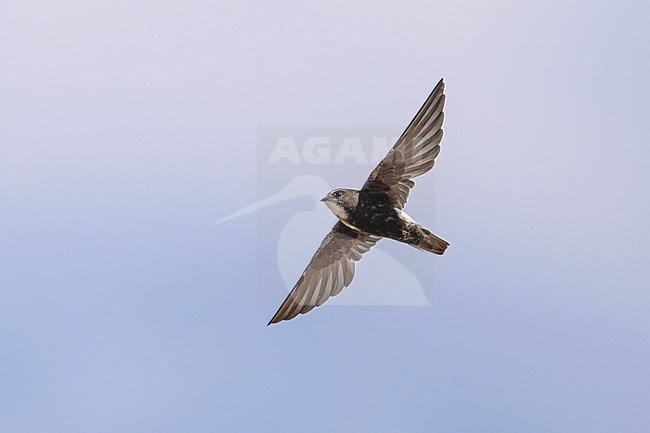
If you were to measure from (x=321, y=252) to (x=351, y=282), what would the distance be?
63cm

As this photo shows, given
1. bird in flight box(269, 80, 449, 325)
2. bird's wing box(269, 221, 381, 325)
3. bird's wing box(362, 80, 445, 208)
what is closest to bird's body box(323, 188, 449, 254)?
bird in flight box(269, 80, 449, 325)

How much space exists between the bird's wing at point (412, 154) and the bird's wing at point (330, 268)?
105 cm

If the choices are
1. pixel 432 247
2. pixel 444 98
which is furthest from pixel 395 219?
pixel 444 98

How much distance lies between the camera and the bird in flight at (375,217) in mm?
13953

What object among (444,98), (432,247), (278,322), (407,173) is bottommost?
(278,322)

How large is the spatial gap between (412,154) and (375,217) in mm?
1018

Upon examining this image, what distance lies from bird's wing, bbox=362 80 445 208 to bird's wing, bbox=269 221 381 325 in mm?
1049

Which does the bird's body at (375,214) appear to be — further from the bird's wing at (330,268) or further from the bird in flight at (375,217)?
the bird's wing at (330,268)

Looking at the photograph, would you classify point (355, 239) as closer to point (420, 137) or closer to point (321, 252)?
point (321, 252)

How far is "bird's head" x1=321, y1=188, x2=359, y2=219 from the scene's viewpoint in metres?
14.3

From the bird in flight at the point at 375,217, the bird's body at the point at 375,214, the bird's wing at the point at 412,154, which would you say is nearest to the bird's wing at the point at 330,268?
the bird in flight at the point at 375,217

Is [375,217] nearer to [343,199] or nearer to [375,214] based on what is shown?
[375,214]

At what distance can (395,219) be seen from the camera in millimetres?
14266

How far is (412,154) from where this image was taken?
14180mm
